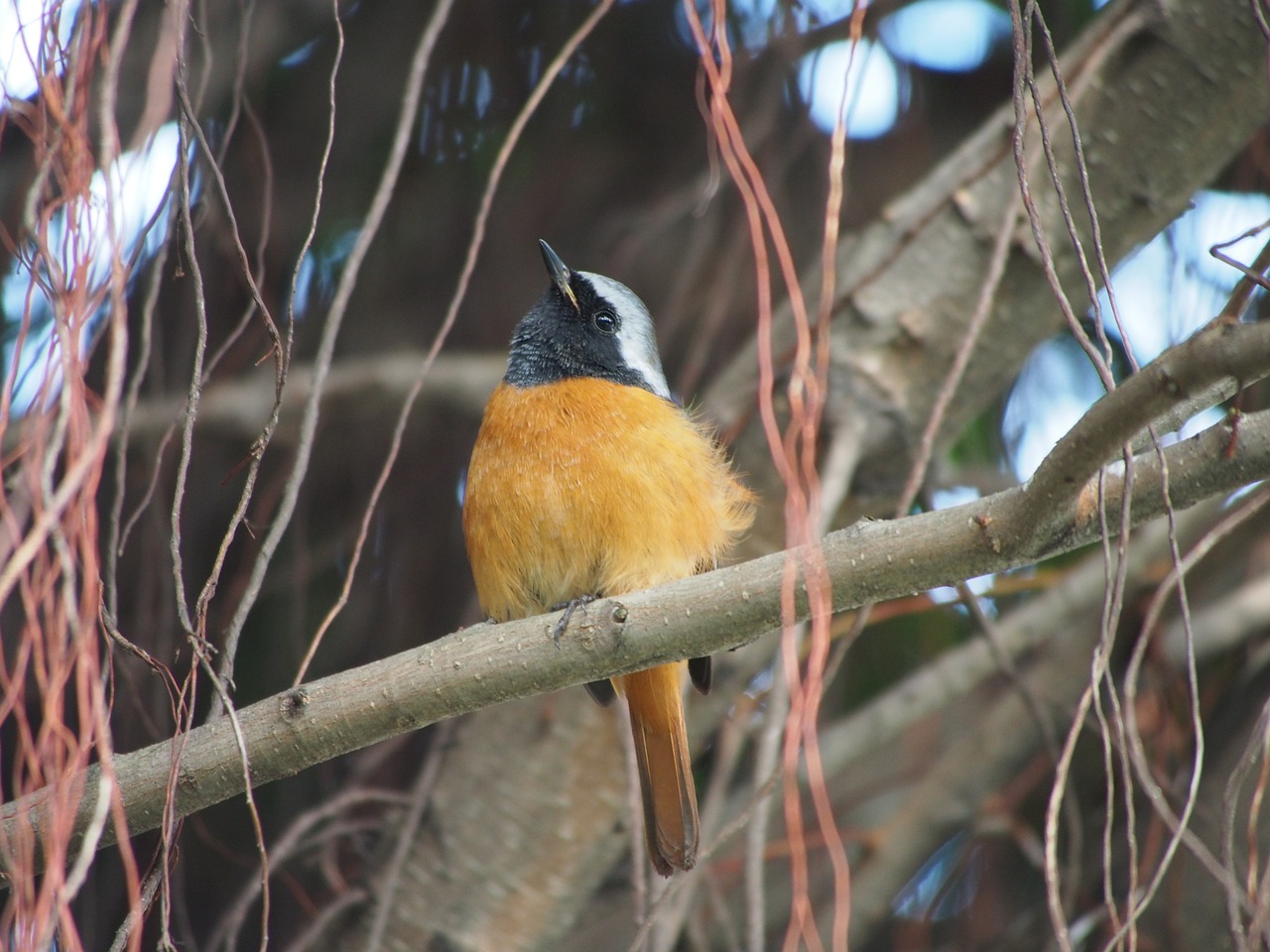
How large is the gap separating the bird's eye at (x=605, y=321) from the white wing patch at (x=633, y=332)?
18mm

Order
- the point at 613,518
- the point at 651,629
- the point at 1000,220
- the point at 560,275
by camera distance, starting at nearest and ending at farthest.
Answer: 1. the point at 651,629
2. the point at 613,518
3. the point at 1000,220
4. the point at 560,275

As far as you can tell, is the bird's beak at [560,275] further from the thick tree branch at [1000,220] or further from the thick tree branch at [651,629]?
the thick tree branch at [651,629]

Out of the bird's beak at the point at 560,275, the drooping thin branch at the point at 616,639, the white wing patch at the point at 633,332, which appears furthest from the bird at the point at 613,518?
the drooping thin branch at the point at 616,639

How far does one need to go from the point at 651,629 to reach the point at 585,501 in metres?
1.01

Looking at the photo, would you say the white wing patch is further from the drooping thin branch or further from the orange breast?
the drooping thin branch

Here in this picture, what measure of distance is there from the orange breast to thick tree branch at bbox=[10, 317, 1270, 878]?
35.3 inches

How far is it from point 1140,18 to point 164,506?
3190 mm

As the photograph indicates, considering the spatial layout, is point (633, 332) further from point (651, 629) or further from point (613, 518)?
point (651, 629)

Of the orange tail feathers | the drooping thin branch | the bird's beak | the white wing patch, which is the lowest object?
the orange tail feathers

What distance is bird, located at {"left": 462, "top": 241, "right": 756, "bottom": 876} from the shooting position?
3.09 metres

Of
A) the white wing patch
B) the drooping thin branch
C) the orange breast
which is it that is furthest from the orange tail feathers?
the drooping thin branch

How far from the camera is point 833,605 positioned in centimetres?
202

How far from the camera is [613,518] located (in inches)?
121

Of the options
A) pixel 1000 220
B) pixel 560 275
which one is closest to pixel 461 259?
pixel 560 275
